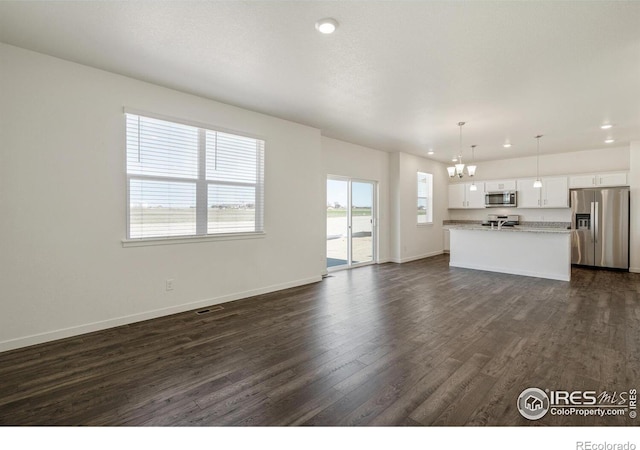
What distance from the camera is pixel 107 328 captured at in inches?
133

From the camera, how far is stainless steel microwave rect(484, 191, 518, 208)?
316 inches

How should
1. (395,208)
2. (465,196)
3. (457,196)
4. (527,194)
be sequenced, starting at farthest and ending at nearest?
(457,196) < (465,196) < (527,194) < (395,208)

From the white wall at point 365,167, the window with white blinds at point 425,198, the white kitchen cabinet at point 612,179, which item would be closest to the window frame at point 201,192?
the white wall at point 365,167

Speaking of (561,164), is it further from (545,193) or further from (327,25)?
(327,25)

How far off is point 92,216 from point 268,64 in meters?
2.50

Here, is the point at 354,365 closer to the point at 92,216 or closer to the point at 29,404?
the point at 29,404

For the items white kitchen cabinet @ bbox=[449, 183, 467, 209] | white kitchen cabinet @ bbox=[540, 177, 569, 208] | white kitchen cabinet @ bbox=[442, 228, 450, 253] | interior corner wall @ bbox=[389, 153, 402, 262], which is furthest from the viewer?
white kitchen cabinet @ bbox=[442, 228, 450, 253]

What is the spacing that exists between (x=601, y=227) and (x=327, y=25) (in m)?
7.63

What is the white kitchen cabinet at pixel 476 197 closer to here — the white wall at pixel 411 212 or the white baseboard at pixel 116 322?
the white wall at pixel 411 212

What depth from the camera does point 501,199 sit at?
8.23m

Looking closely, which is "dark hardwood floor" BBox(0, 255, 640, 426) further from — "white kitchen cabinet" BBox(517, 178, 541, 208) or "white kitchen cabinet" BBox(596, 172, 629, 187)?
"white kitchen cabinet" BBox(517, 178, 541, 208)

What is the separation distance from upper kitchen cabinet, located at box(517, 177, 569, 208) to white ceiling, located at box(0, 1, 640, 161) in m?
2.95

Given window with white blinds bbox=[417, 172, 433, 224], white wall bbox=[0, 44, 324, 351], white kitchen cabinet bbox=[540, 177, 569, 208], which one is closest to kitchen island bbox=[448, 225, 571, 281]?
window with white blinds bbox=[417, 172, 433, 224]

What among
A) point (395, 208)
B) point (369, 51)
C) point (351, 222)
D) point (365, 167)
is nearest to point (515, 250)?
point (395, 208)
